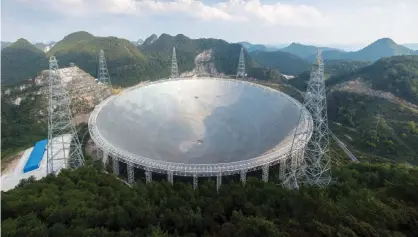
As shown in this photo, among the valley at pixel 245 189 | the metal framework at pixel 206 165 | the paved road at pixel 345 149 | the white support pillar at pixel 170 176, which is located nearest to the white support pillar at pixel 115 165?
the valley at pixel 245 189

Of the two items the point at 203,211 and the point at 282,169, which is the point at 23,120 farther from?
the point at 282,169

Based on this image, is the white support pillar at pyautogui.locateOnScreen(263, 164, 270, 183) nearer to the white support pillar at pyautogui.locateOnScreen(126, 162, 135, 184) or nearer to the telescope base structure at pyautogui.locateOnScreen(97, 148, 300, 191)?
the telescope base structure at pyautogui.locateOnScreen(97, 148, 300, 191)

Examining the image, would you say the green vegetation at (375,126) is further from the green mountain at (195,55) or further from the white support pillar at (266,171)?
the green mountain at (195,55)

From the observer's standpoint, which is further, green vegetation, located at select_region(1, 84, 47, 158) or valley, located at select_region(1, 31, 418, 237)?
green vegetation, located at select_region(1, 84, 47, 158)

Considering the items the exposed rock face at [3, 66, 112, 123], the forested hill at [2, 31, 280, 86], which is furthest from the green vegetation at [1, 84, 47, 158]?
the forested hill at [2, 31, 280, 86]

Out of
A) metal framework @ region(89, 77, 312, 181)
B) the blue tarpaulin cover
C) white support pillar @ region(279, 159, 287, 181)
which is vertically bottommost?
the blue tarpaulin cover

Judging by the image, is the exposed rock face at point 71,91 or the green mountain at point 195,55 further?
the green mountain at point 195,55

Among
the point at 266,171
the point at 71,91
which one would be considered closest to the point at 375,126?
the point at 266,171
